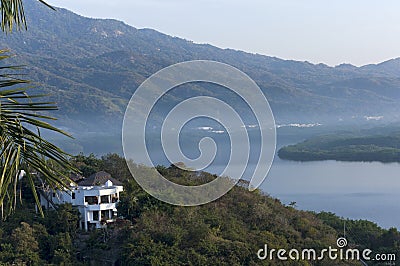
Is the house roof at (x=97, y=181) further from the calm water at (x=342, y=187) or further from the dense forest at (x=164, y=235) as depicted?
the calm water at (x=342, y=187)

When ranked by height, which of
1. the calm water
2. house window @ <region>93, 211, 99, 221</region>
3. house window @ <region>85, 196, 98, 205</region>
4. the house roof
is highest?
the house roof

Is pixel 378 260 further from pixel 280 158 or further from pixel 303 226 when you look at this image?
pixel 280 158

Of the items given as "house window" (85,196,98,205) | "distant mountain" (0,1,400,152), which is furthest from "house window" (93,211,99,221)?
"distant mountain" (0,1,400,152)

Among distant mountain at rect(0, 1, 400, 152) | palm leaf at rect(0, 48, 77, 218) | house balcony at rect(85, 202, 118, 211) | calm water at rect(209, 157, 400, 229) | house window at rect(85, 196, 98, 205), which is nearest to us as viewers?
palm leaf at rect(0, 48, 77, 218)

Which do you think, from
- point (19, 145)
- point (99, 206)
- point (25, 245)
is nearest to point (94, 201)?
point (99, 206)

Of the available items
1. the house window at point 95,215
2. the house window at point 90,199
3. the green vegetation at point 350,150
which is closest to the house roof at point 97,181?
the house window at point 90,199

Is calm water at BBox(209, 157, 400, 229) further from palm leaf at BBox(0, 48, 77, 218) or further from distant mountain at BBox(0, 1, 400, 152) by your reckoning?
distant mountain at BBox(0, 1, 400, 152)

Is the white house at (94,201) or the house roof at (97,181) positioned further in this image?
the house roof at (97,181)
